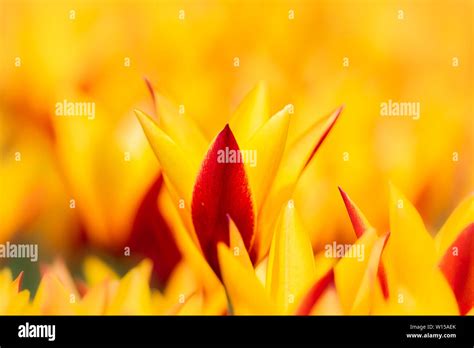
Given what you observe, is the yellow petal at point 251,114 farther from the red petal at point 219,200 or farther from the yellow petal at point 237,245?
the yellow petal at point 237,245

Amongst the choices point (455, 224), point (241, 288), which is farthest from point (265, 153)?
point (455, 224)

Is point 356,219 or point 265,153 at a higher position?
point 265,153

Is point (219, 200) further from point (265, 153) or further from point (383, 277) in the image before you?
point (383, 277)

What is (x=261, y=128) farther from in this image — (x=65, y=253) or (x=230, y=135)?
(x=65, y=253)

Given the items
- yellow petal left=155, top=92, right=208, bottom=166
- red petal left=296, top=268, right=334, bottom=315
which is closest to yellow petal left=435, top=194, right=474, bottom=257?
red petal left=296, top=268, right=334, bottom=315

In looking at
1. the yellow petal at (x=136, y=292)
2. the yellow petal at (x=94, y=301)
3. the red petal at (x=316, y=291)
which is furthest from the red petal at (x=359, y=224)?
the yellow petal at (x=94, y=301)

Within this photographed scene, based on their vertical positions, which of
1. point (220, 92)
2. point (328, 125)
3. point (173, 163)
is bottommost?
point (173, 163)

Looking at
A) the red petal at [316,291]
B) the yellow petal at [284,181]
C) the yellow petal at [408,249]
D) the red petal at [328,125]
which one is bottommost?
the red petal at [316,291]
